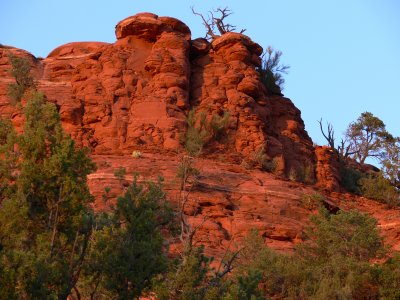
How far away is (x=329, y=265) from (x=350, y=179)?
12.3m

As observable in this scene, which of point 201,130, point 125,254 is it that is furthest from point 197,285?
point 201,130

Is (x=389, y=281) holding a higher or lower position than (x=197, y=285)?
higher

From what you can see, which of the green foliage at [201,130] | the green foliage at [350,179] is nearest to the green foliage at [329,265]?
the green foliage at [201,130]

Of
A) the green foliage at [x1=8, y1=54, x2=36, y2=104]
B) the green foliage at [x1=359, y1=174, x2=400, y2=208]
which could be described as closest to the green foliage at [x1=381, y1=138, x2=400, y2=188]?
the green foliage at [x1=359, y1=174, x2=400, y2=208]

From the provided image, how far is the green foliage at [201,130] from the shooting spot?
32.6 metres

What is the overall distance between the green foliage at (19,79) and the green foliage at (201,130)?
6.44 meters

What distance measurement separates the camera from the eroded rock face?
111 ft

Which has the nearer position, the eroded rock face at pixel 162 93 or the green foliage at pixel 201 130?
the green foliage at pixel 201 130

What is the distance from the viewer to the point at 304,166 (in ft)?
118

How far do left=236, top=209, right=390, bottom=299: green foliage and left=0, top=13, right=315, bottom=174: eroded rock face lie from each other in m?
6.73

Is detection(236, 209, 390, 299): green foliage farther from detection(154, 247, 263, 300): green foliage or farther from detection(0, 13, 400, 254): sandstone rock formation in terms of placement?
detection(154, 247, 263, 300): green foliage

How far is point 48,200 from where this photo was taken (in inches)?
731

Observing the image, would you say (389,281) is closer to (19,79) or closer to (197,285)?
(197,285)

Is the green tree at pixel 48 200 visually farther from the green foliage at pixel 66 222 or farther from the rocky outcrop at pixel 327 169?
the rocky outcrop at pixel 327 169
